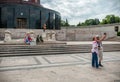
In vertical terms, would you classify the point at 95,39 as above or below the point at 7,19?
below

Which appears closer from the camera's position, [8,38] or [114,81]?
[114,81]

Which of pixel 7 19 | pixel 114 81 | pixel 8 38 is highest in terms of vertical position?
pixel 7 19

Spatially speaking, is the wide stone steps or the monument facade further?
the monument facade

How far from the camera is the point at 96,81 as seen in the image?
538 cm

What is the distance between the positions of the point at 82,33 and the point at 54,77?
23.1 metres

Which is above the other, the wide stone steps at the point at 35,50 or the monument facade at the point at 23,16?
the monument facade at the point at 23,16

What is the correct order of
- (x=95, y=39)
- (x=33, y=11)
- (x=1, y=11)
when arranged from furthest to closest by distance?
1. (x=33, y=11)
2. (x=1, y=11)
3. (x=95, y=39)

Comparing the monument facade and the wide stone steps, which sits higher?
the monument facade

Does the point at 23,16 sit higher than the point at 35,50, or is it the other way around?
the point at 23,16

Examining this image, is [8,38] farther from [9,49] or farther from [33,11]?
[33,11]

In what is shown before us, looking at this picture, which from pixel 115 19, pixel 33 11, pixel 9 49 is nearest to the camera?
pixel 9 49

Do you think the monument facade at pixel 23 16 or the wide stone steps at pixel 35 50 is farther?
the monument facade at pixel 23 16

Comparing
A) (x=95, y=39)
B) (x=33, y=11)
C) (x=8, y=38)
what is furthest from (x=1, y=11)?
(x=95, y=39)

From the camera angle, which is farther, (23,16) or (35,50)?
(23,16)
